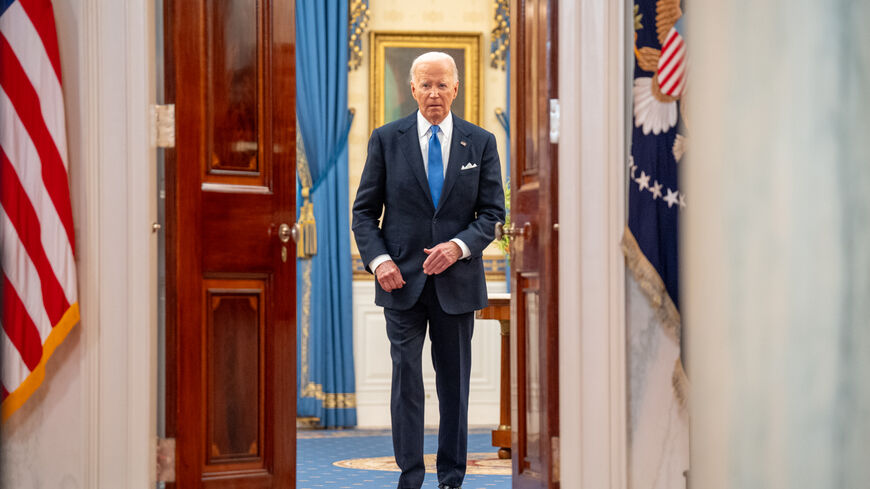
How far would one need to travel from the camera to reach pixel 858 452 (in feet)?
8.19

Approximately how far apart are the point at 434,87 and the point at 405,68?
271 cm

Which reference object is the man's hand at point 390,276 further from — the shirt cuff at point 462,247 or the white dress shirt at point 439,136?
the shirt cuff at point 462,247

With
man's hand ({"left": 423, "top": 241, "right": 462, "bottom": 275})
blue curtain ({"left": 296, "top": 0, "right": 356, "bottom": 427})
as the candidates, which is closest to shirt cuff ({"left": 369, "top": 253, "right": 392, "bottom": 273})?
man's hand ({"left": 423, "top": 241, "right": 462, "bottom": 275})

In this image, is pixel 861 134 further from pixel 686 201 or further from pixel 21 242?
pixel 21 242

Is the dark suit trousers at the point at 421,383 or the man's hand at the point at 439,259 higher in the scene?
the man's hand at the point at 439,259

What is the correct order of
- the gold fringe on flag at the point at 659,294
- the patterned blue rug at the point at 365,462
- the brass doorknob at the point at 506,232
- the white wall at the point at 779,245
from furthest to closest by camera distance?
the patterned blue rug at the point at 365,462 → the brass doorknob at the point at 506,232 → the gold fringe on flag at the point at 659,294 → the white wall at the point at 779,245

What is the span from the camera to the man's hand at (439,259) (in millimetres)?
3352

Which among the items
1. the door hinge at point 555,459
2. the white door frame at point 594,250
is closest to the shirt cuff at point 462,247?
the white door frame at point 594,250

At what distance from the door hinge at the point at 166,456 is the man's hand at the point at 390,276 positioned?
91 centimetres

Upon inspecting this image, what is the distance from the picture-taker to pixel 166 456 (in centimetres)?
296

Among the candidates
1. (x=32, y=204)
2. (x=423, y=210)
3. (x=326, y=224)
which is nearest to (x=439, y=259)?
(x=423, y=210)

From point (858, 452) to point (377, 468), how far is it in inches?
96.9

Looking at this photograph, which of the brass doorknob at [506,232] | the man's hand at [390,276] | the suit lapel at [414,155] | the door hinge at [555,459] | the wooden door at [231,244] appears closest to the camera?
the door hinge at [555,459]

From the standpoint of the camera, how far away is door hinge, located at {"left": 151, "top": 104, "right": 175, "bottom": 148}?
2996mm
